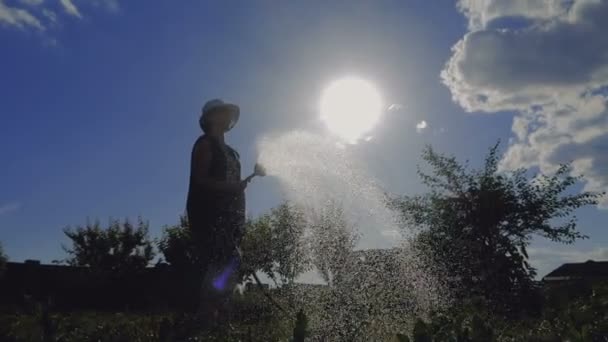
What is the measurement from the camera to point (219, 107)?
5.52 metres

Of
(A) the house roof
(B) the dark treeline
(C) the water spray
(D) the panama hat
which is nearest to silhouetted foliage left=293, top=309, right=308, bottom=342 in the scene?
(B) the dark treeline

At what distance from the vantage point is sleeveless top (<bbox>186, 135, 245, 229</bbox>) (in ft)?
16.4

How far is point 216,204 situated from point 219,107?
1195 millimetres

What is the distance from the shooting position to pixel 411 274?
8.62 meters

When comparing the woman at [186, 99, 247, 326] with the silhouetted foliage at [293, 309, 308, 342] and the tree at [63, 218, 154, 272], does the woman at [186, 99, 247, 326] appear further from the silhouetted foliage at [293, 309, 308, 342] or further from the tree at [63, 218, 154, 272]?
the tree at [63, 218, 154, 272]

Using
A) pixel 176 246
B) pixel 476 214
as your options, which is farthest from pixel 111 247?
pixel 476 214

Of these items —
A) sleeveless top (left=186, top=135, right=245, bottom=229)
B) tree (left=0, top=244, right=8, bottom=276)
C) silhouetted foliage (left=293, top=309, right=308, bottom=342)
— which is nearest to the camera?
silhouetted foliage (left=293, top=309, right=308, bottom=342)

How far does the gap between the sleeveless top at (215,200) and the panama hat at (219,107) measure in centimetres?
34

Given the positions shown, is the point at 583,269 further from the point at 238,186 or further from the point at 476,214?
the point at 238,186

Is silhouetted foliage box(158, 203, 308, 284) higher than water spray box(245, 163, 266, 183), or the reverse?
silhouetted foliage box(158, 203, 308, 284)

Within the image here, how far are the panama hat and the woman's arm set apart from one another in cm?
45

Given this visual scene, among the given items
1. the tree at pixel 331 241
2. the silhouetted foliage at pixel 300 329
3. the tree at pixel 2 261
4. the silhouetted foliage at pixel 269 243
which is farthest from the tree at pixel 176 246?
the silhouetted foliage at pixel 300 329

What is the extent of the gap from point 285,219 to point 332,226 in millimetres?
19306

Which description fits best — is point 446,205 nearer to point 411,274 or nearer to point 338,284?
point 411,274
